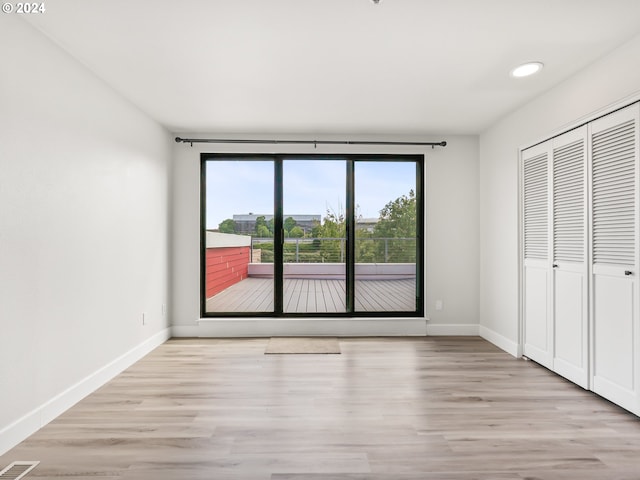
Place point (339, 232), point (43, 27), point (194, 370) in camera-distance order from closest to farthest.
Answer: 1. point (43, 27)
2. point (194, 370)
3. point (339, 232)

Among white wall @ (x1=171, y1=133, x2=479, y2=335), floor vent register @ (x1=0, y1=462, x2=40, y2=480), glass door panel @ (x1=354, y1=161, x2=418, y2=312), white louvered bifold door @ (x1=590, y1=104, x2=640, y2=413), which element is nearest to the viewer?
floor vent register @ (x1=0, y1=462, x2=40, y2=480)

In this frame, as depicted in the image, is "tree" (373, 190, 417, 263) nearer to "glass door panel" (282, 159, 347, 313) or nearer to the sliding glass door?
the sliding glass door

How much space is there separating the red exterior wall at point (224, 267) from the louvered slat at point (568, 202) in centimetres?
345

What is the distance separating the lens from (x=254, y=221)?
4965mm

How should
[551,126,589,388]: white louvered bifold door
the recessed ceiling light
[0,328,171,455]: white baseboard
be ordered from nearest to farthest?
[0,328,171,455]: white baseboard < the recessed ceiling light < [551,126,589,388]: white louvered bifold door

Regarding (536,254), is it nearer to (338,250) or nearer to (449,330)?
(449,330)

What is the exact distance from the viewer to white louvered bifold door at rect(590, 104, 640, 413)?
2.57 m

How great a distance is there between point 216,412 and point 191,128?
10.7 ft

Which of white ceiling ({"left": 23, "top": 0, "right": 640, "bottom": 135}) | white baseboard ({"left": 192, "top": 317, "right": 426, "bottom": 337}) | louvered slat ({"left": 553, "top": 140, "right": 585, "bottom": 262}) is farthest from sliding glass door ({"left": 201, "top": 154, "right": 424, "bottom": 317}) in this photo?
louvered slat ({"left": 553, "top": 140, "right": 585, "bottom": 262})

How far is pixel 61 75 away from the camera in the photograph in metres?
2.65

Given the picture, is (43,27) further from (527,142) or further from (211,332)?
(527,142)

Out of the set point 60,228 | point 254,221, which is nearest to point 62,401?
point 60,228

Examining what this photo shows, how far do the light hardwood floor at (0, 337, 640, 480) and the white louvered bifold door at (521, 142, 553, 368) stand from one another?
0.93 feet

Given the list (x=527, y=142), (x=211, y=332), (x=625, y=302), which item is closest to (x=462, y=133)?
(x=527, y=142)
